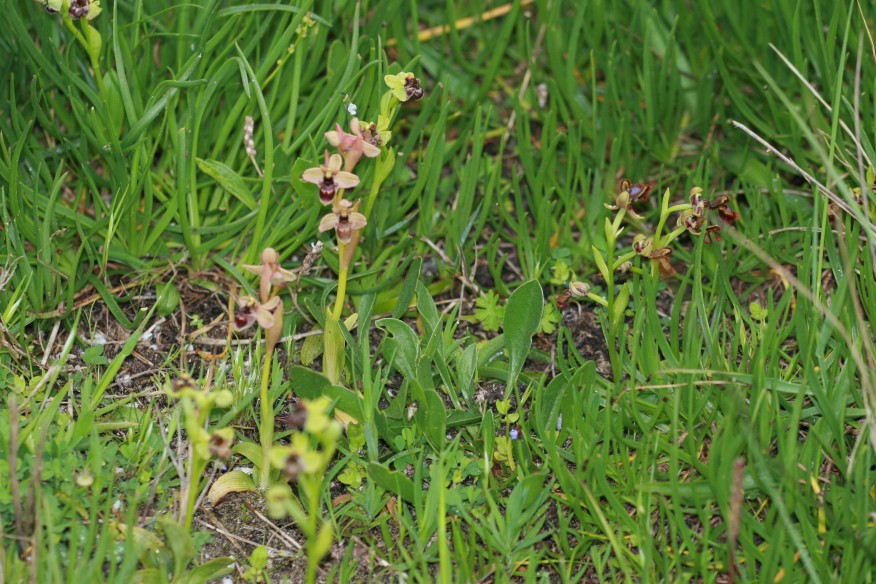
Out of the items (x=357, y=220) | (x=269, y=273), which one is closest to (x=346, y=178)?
(x=357, y=220)

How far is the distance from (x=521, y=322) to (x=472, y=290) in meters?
0.40

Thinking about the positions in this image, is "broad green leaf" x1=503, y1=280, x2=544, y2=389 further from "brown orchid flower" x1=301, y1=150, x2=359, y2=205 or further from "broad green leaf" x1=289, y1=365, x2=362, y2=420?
"brown orchid flower" x1=301, y1=150, x2=359, y2=205

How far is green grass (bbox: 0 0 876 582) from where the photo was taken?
203 centimetres

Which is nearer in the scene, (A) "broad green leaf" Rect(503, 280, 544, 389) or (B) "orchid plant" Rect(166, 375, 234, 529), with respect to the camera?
(B) "orchid plant" Rect(166, 375, 234, 529)

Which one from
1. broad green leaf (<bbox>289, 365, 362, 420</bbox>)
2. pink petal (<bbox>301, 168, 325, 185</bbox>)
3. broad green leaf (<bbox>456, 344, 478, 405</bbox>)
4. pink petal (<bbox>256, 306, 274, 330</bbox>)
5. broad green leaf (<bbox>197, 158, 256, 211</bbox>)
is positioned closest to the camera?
pink petal (<bbox>256, 306, 274, 330</bbox>)

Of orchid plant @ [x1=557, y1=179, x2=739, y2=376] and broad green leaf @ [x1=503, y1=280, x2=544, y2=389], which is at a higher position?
orchid plant @ [x1=557, y1=179, x2=739, y2=376]

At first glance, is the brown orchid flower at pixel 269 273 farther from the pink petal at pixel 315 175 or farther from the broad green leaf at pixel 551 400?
the broad green leaf at pixel 551 400

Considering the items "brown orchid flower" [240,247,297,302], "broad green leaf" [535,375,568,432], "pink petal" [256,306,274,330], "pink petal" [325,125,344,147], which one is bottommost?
"broad green leaf" [535,375,568,432]

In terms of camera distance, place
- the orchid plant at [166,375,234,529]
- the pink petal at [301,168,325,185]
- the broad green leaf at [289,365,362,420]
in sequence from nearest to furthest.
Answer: the orchid plant at [166,375,234,529] < the pink petal at [301,168,325,185] < the broad green leaf at [289,365,362,420]

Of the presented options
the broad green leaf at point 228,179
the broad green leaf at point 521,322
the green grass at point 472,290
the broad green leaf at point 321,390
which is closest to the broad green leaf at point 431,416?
the green grass at point 472,290

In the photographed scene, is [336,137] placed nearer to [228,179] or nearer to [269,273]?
[269,273]

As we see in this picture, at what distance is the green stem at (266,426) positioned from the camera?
7.02 feet

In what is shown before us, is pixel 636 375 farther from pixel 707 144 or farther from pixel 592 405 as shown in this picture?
pixel 707 144

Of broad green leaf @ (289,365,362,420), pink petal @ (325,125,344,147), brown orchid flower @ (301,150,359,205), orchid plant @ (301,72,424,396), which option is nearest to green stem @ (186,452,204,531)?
broad green leaf @ (289,365,362,420)
